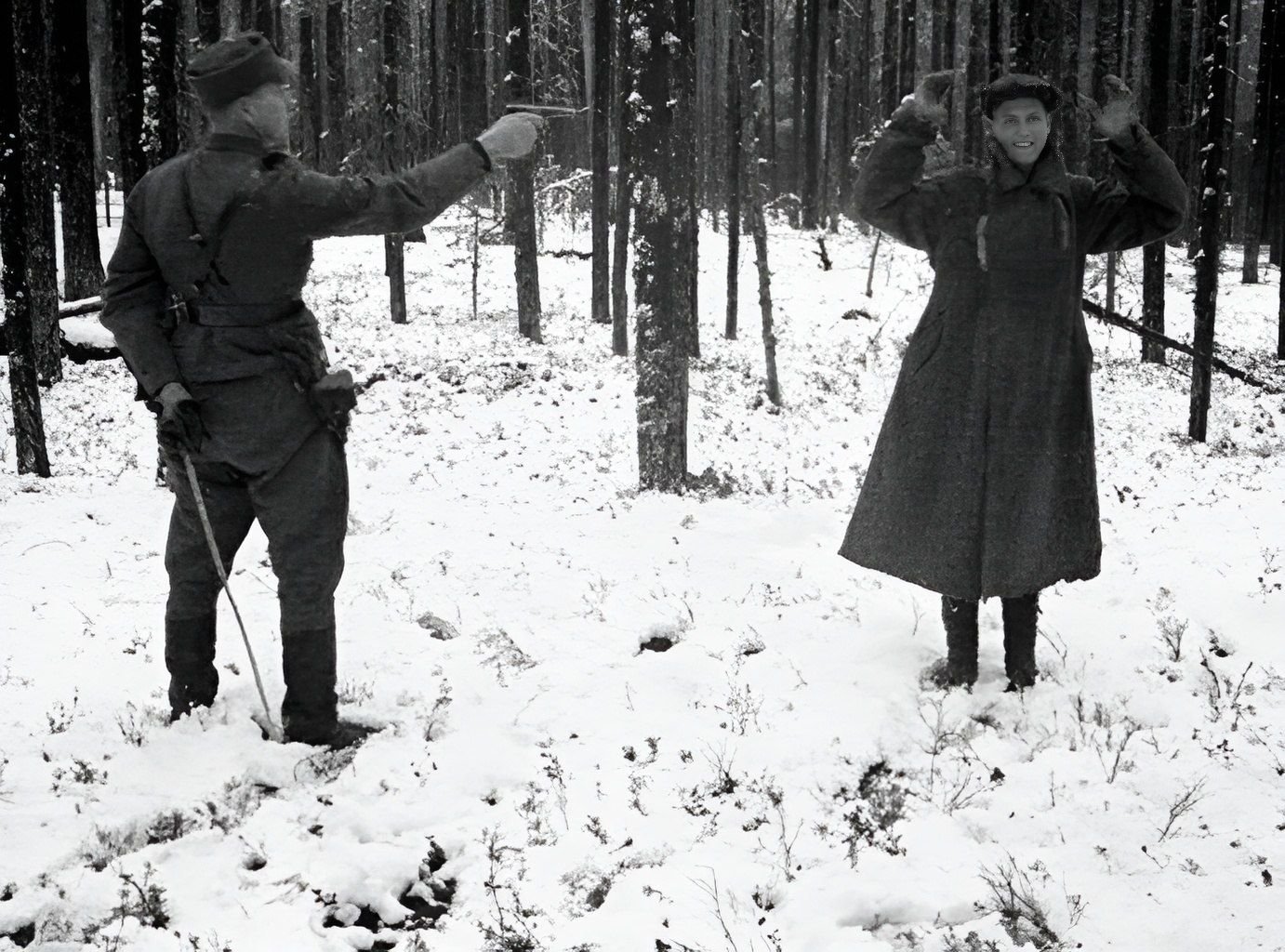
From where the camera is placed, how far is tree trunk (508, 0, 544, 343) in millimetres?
16234

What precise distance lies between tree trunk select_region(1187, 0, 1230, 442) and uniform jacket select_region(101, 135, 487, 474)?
10.3m

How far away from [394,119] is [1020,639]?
54.7ft

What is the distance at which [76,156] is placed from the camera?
51.8ft

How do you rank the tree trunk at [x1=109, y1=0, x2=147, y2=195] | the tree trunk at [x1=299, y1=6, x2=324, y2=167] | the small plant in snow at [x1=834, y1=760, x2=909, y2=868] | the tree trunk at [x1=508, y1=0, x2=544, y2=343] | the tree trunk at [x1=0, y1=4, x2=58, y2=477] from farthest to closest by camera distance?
the tree trunk at [x1=299, y1=6, x2=324, y2=167]
the tree trunk at [x1=508, y1=0, x2=544, y2=343]
the tree trunk at [x1=109, y1=0, x2=147, y2=195]
the tree trunk at [x1=0, y1=4, x2=58, y2=477]
the small plant in snow at [x1=834, y1=760, x2=909, y2=868]

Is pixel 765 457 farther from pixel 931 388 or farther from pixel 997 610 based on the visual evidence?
pixel 931 388

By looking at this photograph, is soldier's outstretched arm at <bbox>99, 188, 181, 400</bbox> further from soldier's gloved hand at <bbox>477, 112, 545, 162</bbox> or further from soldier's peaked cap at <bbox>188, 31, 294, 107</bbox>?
soldier's gloved hand at <bbox>477, 112, 545, 162</bbox>

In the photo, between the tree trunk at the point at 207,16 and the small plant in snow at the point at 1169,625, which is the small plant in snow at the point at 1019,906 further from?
the tree trunk at the point at 207,16

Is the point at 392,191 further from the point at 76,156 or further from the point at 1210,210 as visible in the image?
the point at 76,156

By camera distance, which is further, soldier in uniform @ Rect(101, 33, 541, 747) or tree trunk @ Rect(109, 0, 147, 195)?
tree trunk @ Rect(109, 0, 147, 195)

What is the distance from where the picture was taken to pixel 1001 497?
4.23 meters

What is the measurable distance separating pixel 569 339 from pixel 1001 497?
14.1m

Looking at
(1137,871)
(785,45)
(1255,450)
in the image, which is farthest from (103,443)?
(785,45)

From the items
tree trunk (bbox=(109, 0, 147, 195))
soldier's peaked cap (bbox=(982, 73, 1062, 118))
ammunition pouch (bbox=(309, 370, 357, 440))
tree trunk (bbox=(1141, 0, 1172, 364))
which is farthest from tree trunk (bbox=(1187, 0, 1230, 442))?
tree trunk (bbox=(109, 0, 147, 195))

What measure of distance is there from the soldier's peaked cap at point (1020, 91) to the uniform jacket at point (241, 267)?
212 cm
